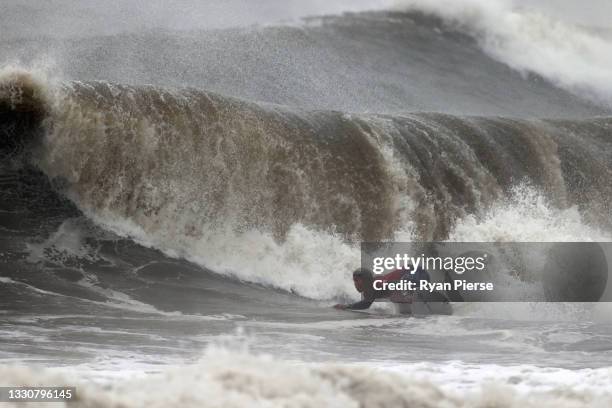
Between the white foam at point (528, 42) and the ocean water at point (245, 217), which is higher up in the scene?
the white foam at point (528, 42)

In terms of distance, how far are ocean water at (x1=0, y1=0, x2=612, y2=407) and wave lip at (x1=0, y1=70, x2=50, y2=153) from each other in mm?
24

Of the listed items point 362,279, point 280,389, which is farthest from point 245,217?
point 280,389

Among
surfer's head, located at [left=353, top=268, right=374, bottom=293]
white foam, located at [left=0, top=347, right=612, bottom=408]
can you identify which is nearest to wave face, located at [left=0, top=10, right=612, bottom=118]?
surfer's head, located at [left=353, top=268, right=374, bottom=293]

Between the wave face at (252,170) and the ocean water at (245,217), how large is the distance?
0.08 feet

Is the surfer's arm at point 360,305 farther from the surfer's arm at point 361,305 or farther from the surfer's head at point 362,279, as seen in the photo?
the surfer's head at point 362,279

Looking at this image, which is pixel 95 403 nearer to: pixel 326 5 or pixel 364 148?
pixel 364 148

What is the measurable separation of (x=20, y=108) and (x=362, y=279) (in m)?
4.21

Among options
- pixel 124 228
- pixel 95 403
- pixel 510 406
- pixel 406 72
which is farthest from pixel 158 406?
pixel 406 72

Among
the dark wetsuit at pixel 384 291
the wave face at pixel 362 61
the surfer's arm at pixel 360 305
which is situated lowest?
the surfer's arm at pixel 360 305

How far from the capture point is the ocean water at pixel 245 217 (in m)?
5.89

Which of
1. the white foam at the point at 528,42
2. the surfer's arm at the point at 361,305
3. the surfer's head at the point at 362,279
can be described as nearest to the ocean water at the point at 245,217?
the surfer's arm at the point at 361,305

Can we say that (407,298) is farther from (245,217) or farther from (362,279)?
(245,217)

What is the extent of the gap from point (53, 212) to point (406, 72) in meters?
12.5

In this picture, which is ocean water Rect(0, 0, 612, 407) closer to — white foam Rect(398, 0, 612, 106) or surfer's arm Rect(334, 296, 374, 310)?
surfer's arm Rect(334, 296, 374, 310)
